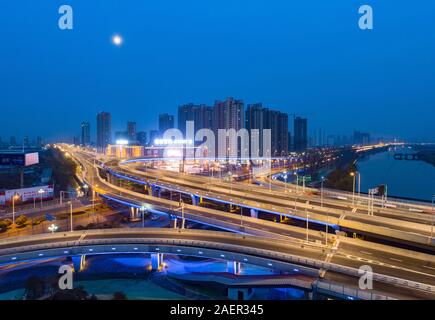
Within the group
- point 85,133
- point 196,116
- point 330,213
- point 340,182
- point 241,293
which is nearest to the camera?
point 241,293

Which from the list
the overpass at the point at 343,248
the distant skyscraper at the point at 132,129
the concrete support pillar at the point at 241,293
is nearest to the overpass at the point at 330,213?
the overpass at the point at 343,248

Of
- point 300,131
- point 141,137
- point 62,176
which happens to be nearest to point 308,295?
point 62,176

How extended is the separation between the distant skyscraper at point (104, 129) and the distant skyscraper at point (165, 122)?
2668 centimetres

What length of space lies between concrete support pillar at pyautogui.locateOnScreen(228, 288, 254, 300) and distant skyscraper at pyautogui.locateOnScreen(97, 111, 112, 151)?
10971cm

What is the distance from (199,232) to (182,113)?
74.5 m

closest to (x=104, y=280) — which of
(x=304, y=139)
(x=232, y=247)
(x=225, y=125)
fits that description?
(x=232, y=247)

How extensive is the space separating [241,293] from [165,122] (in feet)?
298

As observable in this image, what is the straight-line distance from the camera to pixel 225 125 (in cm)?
7325

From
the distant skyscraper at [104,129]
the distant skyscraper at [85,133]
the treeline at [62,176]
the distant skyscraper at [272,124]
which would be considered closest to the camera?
the treeline at [62,176]

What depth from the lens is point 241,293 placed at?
12242mm

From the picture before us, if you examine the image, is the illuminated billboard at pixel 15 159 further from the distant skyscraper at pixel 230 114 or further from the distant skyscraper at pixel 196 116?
the distant skyscraper at pixel 196 116

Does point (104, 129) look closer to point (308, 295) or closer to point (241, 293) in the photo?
point (241, 293)

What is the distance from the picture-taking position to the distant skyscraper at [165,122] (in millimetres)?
98688
